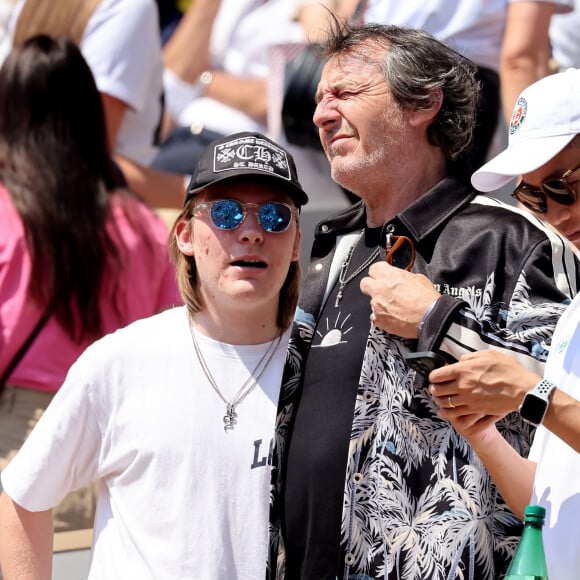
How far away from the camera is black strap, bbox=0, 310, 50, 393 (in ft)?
13.0

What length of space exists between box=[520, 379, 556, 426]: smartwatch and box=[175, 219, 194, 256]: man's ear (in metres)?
1.26

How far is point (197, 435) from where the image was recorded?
2889 millimetres

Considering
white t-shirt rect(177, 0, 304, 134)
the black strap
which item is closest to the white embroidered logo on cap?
the black strap

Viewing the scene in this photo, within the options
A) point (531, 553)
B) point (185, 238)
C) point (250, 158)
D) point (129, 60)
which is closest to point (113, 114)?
point (129, 60)

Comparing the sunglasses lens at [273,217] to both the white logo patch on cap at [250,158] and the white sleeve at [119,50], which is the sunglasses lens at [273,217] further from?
the white sleeve at [119,50]

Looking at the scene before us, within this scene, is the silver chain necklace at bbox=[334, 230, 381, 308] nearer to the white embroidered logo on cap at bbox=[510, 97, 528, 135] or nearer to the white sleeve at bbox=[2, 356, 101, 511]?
the white embroidered logo on cap at bbox=[510, 97, 528, 135]

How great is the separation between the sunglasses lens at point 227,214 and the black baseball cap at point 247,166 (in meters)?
0.06

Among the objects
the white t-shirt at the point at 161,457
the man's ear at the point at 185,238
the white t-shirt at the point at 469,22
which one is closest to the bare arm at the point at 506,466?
the white t-shirt at the point at 161,457

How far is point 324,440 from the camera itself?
9.02 ft

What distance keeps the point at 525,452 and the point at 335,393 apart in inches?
17.1

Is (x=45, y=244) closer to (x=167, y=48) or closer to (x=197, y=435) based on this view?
(x=197, y=435)

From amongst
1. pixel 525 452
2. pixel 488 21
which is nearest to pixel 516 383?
pixel 525 452

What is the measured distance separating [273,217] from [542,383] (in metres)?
1.06

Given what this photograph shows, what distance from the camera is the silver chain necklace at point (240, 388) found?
2924mm
